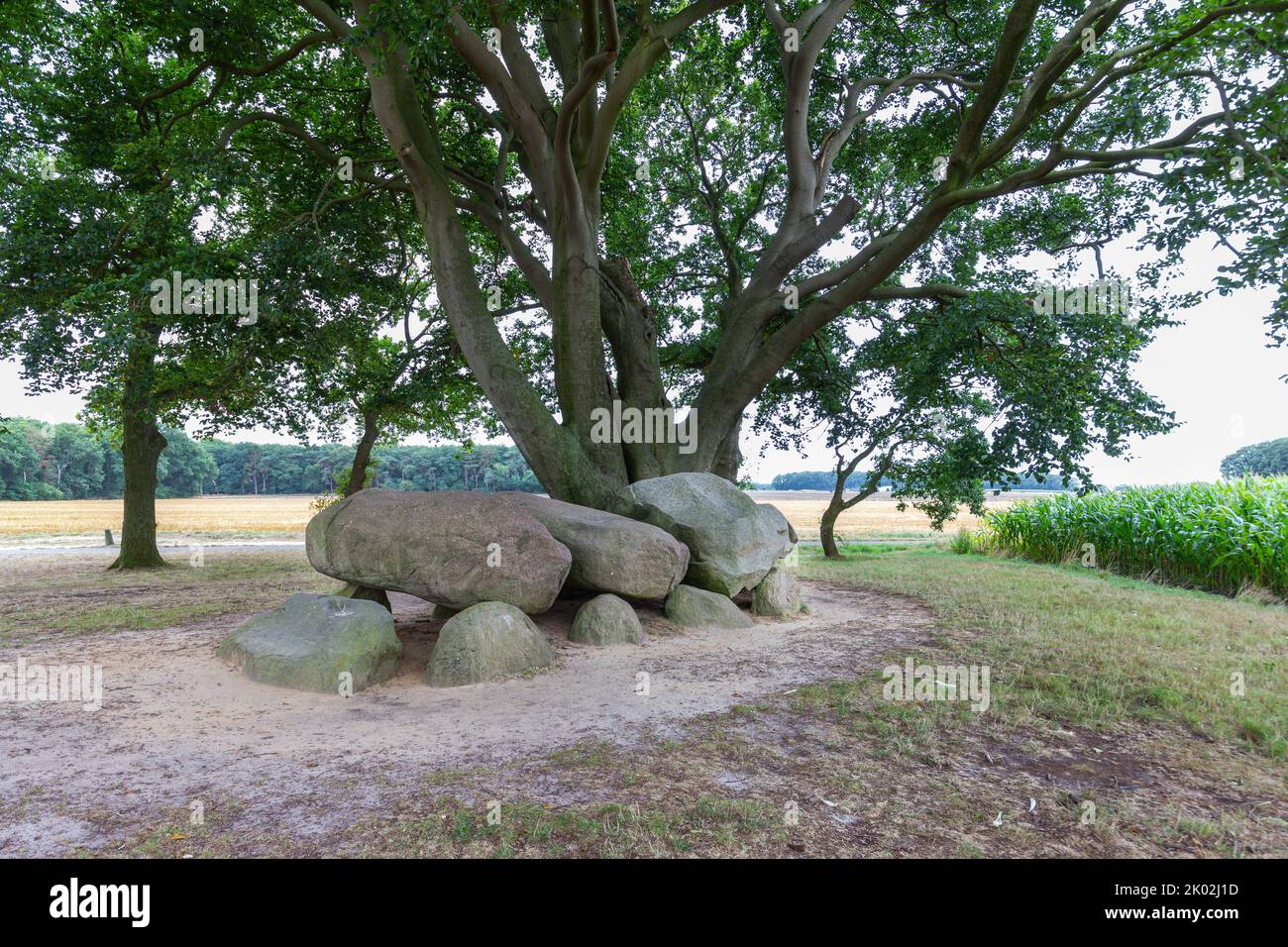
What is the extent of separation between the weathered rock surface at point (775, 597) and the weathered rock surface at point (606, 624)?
218 centimetres

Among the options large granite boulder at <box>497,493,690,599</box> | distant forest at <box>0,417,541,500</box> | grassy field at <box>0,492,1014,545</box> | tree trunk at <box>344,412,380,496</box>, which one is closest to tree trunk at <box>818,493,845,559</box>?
grassy field at <box>0,492,1014,545</box>

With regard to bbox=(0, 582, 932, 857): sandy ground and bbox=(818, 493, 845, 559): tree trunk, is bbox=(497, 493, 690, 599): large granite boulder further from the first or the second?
bbox=(818, 493, 845, 559): tree trunk

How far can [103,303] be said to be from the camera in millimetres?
8617

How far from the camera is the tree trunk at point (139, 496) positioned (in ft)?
48.9

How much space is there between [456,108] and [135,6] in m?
4.83

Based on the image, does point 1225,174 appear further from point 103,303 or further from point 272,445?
point 272,445

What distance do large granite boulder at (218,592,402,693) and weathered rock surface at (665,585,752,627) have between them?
3461 millimetres

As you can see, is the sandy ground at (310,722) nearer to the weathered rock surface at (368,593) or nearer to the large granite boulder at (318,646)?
the large granite boulder at (318,646)

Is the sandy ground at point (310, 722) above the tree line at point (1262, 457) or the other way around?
the other way around

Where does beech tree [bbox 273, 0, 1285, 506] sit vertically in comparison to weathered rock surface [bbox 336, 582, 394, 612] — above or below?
above

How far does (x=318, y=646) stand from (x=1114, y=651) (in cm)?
804

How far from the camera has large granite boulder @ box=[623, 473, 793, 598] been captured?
28.7ft

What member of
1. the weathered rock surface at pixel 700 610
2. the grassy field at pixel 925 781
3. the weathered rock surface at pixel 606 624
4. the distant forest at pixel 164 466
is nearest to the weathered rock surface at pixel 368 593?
the weathered rock surface at pixel 606 624

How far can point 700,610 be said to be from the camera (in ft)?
27.6
